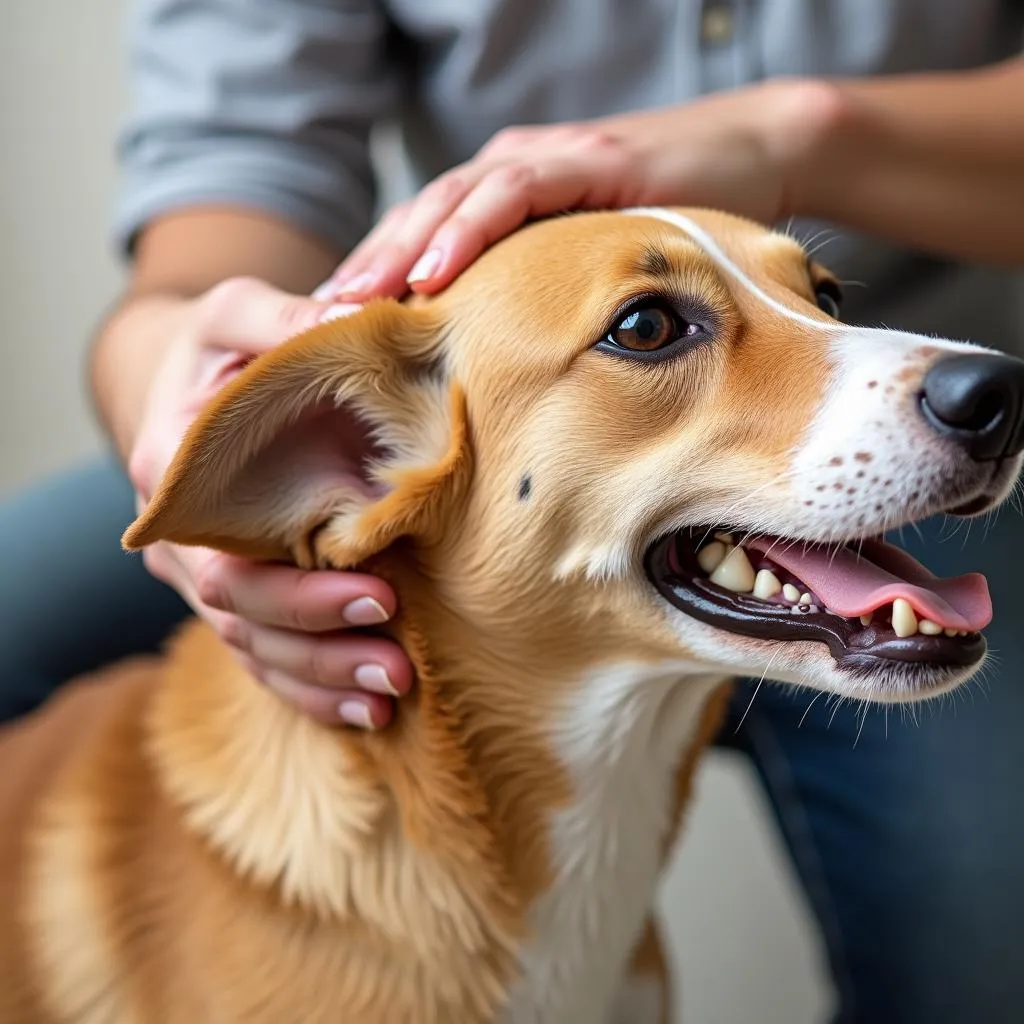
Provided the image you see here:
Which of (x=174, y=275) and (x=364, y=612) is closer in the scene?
(x=364, y=612)

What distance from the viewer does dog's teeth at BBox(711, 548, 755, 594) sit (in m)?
0.77

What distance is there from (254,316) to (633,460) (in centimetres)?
31

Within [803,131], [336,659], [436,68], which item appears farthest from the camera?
[436,68]

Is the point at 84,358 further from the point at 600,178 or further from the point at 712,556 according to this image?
the point at 712,556

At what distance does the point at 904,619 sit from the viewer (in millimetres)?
719

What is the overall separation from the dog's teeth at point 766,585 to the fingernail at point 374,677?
0.26 meters

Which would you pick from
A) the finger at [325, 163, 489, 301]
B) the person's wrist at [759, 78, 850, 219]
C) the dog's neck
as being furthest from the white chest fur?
the person's wrist at [759, 78, 850, 219]

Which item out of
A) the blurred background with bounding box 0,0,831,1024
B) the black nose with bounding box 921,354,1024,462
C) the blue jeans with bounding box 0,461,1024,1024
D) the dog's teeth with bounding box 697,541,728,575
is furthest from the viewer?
the blurred background with bounding box 0,0,831,1024

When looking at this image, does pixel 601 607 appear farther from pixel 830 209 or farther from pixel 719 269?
pixel 830 209

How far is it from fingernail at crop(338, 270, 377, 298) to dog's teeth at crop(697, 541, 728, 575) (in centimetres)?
32

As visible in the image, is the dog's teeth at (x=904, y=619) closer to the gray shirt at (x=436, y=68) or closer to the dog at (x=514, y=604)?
the dog at (x=514, y=604)

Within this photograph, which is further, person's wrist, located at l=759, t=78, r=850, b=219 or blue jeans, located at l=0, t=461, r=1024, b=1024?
blue jeans, located at l=0, t=461, r=1024, b=1024

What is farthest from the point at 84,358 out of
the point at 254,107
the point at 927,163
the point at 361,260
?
the point at 927,163

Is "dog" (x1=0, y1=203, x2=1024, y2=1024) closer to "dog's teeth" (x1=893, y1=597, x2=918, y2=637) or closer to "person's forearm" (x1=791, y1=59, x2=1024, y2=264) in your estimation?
"dog's teeth" (x1=893, y1=597, x2=918, y2=637)
